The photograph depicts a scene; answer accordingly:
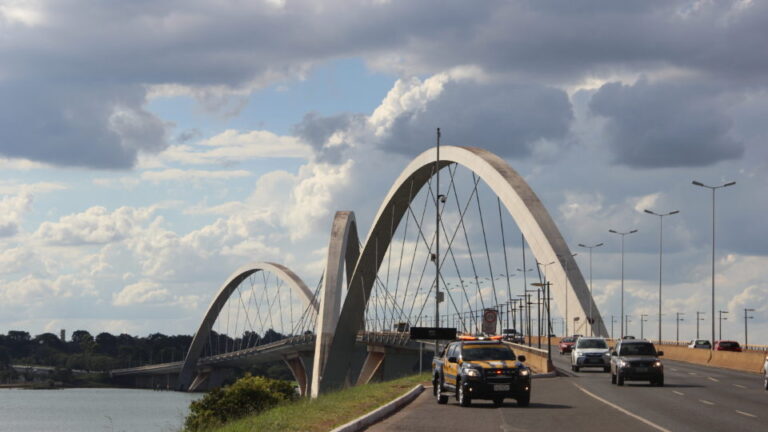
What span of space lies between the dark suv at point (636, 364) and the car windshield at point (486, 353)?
11.4 m

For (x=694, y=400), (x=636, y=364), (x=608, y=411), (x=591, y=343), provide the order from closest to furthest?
(x=608, y=411) < (x=694, y=400) < (x=636, y=364) < (x=591, y=343)

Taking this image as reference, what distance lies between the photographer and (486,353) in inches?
1261

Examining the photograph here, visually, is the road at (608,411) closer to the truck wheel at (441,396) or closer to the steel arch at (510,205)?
the truck wheel at (441,396)

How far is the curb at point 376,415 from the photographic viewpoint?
851 inches

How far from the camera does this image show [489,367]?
3080 cm

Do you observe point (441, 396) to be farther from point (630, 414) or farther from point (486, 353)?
point (630, 414)

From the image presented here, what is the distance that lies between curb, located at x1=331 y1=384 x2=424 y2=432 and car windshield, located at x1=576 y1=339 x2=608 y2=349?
81.6ft

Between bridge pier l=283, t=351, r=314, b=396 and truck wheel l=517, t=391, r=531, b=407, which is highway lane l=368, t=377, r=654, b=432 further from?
bridge pier l=283, t=351, r=314, b=396

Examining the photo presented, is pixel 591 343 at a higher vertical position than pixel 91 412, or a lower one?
higher

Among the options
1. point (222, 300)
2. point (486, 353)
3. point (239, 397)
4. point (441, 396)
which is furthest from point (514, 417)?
point (222, 300)

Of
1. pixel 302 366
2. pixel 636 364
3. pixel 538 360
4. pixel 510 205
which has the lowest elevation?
pixel 302 366

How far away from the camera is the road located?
24.0 metres

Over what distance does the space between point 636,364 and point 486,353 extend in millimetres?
12197

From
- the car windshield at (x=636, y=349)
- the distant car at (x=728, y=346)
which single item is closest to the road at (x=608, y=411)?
the car windshield at (x=636, y=349)
